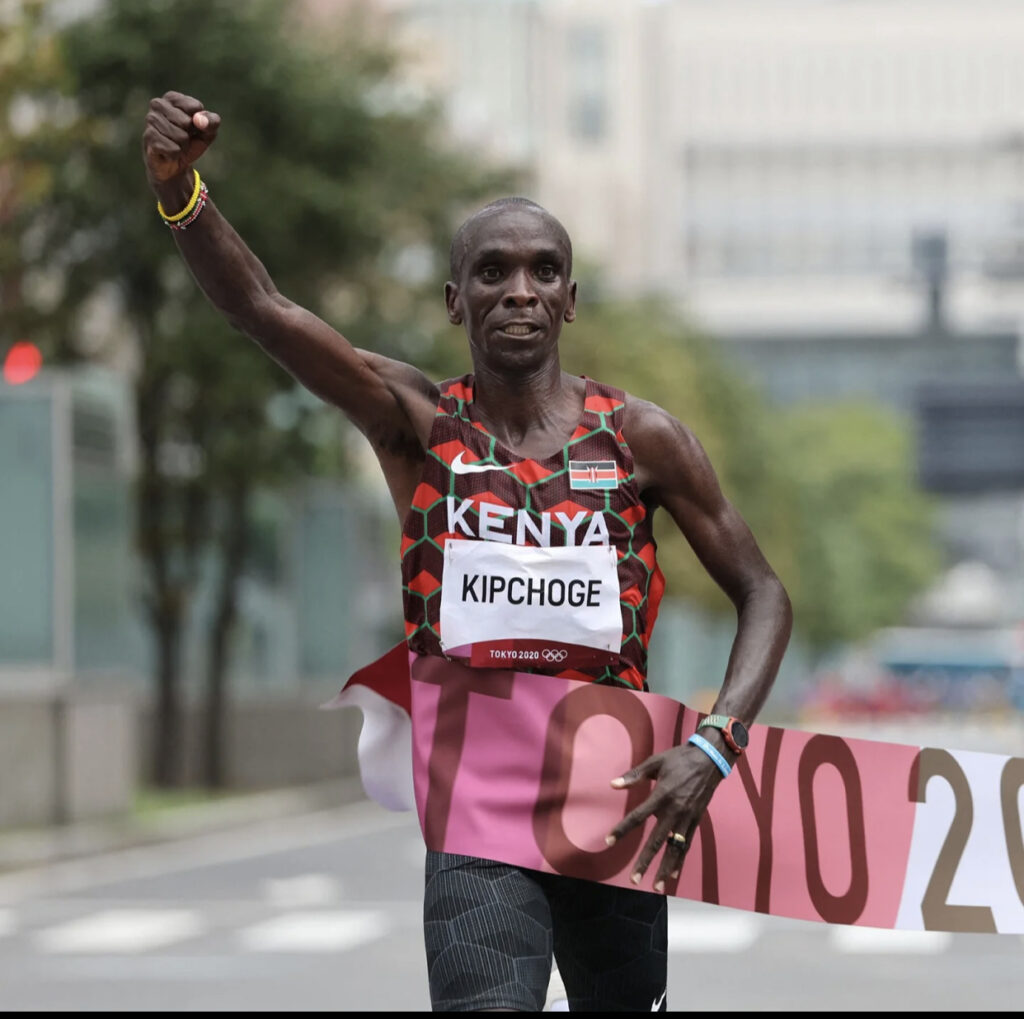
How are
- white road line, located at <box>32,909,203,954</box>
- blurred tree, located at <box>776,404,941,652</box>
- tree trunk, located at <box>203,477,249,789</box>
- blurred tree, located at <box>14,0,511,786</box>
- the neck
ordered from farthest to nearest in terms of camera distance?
blurred tree, located at <box>776,404,941,652</box> → tree trunk, located at <box>203,477,249,789</box> → blurred tree, located at <box>14,0,511,786</box> → white road line, located at <box>32,909,203,954</box> → the neck

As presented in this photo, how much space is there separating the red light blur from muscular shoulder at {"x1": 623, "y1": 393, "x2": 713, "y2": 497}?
16.9 metres

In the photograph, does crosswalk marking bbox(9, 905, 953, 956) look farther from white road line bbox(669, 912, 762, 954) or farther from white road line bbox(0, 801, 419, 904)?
white road line bbox(0, 801, 419, 904)

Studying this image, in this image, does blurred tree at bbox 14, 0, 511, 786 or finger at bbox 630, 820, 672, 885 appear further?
blurred tree at bbox 14, 0, 511, 786

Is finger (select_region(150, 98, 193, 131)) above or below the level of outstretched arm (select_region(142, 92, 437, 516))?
above

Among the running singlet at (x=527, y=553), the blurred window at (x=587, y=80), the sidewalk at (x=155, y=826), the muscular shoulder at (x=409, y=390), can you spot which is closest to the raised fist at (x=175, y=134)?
the muscular shoulder at (x=409, y=390)

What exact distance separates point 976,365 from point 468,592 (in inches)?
5256

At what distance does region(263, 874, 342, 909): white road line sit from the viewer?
14.9 metres

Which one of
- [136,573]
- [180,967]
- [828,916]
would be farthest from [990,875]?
[136,573]

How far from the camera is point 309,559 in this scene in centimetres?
3044

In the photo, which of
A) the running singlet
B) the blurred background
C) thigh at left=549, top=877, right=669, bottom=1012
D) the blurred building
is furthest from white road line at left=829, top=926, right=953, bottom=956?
the blurred building

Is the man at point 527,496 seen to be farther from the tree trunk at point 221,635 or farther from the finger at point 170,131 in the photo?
the tree trunk at point 221,635

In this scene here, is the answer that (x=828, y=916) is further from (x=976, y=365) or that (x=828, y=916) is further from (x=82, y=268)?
(x=976, y=365)

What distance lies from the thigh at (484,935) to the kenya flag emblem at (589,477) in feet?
2.03

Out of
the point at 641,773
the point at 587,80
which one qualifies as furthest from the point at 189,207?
the point at 587,80
